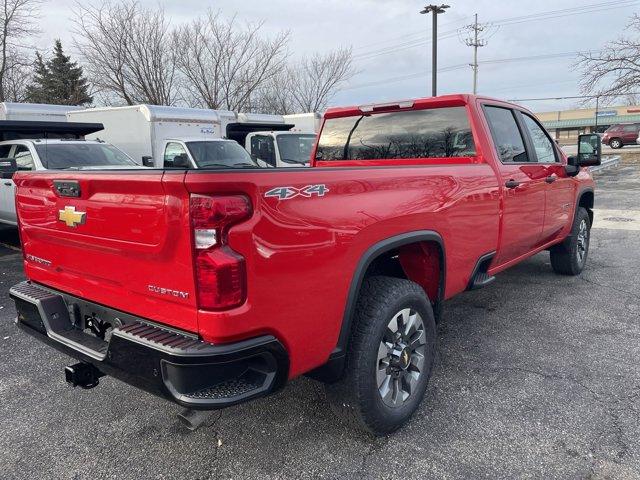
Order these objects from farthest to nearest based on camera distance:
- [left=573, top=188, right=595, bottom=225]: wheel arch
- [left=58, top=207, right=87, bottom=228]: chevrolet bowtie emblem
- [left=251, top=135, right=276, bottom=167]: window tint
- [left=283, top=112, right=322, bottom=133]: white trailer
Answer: [left=283, top=112, right=322, bottom=133]: white trailer
[left=251, top=135, right=276, bottom=167]: window tint
[left=573, top=188, right=595, bottom=225]: wheel arch
[left=58, top=207, right=87, bottom=228]: chevrolet bowtie emblem

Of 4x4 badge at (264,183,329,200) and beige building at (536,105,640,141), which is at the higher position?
beige building at (536,105,640,141)

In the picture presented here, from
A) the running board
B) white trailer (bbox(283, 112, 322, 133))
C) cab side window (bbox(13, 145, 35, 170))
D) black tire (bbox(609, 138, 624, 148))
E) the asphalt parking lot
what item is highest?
white trailer (bbox(283, 112, 322, 133))

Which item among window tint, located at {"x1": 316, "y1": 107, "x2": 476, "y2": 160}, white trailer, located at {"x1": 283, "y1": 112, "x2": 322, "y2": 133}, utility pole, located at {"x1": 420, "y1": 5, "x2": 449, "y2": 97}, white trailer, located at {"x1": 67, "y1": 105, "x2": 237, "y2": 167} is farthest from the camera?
utility pole, located at {"x1": 420, "y1": 5, "x2": 449, "y2": 97}

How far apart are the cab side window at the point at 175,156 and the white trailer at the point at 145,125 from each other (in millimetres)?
287

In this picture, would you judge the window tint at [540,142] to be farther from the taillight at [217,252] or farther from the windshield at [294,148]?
the windshield at [294,148]

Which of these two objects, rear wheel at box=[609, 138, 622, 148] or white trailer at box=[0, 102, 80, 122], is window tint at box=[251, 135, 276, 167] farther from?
rear wheel at box=[609, 138, 622, 148]

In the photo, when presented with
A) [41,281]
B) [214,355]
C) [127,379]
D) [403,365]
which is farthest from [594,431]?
[41,281]

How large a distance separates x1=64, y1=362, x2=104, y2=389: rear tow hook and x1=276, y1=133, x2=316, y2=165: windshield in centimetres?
916

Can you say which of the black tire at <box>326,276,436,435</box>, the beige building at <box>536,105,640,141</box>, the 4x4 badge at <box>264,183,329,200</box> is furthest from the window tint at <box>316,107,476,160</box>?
the beige building at <box>536,105,640,141</box>

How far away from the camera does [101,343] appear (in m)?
2.41

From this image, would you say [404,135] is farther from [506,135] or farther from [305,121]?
[305,121]

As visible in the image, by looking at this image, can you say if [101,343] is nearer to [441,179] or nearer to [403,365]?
[403,365]

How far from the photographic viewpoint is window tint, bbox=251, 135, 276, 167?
11.7m

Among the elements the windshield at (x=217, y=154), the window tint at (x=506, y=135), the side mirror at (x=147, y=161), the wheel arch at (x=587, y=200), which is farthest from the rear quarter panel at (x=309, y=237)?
the side mirror at (x=147, y=161)
